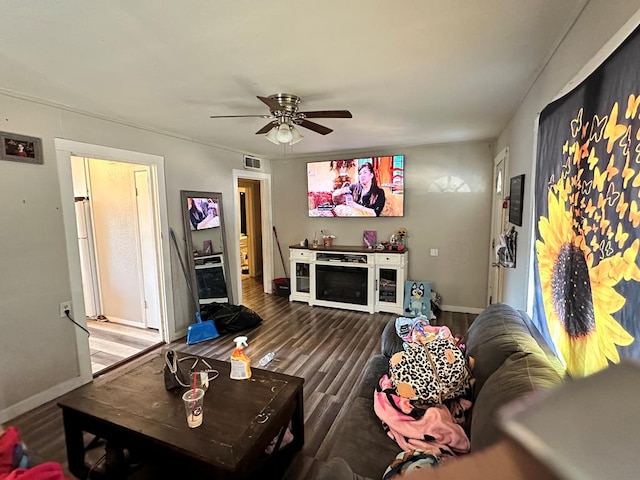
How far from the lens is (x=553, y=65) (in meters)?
1.75

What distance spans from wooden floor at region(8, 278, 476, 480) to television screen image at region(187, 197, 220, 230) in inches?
55.4

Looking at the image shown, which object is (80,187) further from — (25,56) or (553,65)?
(553,65)

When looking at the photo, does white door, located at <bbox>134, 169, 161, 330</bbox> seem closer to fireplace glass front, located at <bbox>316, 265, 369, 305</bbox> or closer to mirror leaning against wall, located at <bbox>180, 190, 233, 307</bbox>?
mirror leaning against wall, located at <bbox>180, 190, 233, 307</bbox>

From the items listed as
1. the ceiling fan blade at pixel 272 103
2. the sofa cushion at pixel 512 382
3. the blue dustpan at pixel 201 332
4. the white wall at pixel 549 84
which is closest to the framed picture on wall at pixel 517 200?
the white wall at pixel 549 84

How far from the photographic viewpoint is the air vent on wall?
4738 millimetres

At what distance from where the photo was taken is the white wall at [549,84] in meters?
1.07

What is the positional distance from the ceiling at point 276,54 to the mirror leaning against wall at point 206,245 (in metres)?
1.20

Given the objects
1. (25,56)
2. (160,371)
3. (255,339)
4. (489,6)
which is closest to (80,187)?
(25,56)

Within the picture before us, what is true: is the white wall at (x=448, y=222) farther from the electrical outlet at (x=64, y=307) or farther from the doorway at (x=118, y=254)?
the electrical outlet at (x=64, y=307)

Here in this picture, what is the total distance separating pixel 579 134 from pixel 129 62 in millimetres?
2293

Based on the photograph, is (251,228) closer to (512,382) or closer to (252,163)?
(252,163)

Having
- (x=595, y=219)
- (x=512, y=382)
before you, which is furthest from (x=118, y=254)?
(x=595, y=219)

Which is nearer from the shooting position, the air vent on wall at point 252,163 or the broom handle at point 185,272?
the broom handle at point 185,272

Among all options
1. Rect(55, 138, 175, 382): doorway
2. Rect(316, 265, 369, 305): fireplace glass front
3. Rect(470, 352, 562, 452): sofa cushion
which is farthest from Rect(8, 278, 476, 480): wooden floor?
Rect(470, 352, 562, 452): sofa cushion
